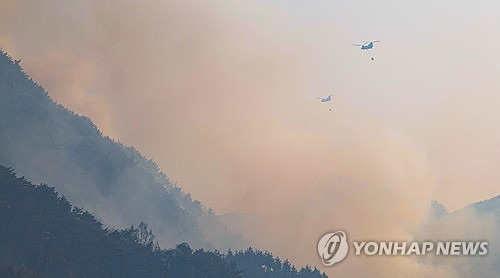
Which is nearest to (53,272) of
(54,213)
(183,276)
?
(54,213)

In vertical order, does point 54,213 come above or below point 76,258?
above

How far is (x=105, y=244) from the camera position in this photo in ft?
443

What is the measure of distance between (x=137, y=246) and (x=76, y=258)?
17.9 metres

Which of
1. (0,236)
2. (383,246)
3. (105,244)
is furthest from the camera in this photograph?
(105,244)

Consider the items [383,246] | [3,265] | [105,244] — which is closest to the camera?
[3,265]

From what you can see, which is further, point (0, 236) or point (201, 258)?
point (201, 258)

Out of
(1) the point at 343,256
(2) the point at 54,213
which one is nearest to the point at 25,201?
(2) the point at 54,213

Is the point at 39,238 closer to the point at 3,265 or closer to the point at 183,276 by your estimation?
the point at 3,265

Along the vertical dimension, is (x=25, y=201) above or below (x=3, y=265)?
above

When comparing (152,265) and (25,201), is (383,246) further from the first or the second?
(25,201)

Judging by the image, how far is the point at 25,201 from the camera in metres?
131

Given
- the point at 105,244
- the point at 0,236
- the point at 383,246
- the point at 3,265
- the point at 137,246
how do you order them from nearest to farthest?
the point at 3,265 < the point at 383,246 < the point at 0,236 < the point at 105,244 < the point at 137,246

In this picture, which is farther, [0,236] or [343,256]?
[343,256]

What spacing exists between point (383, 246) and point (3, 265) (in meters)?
60.9
